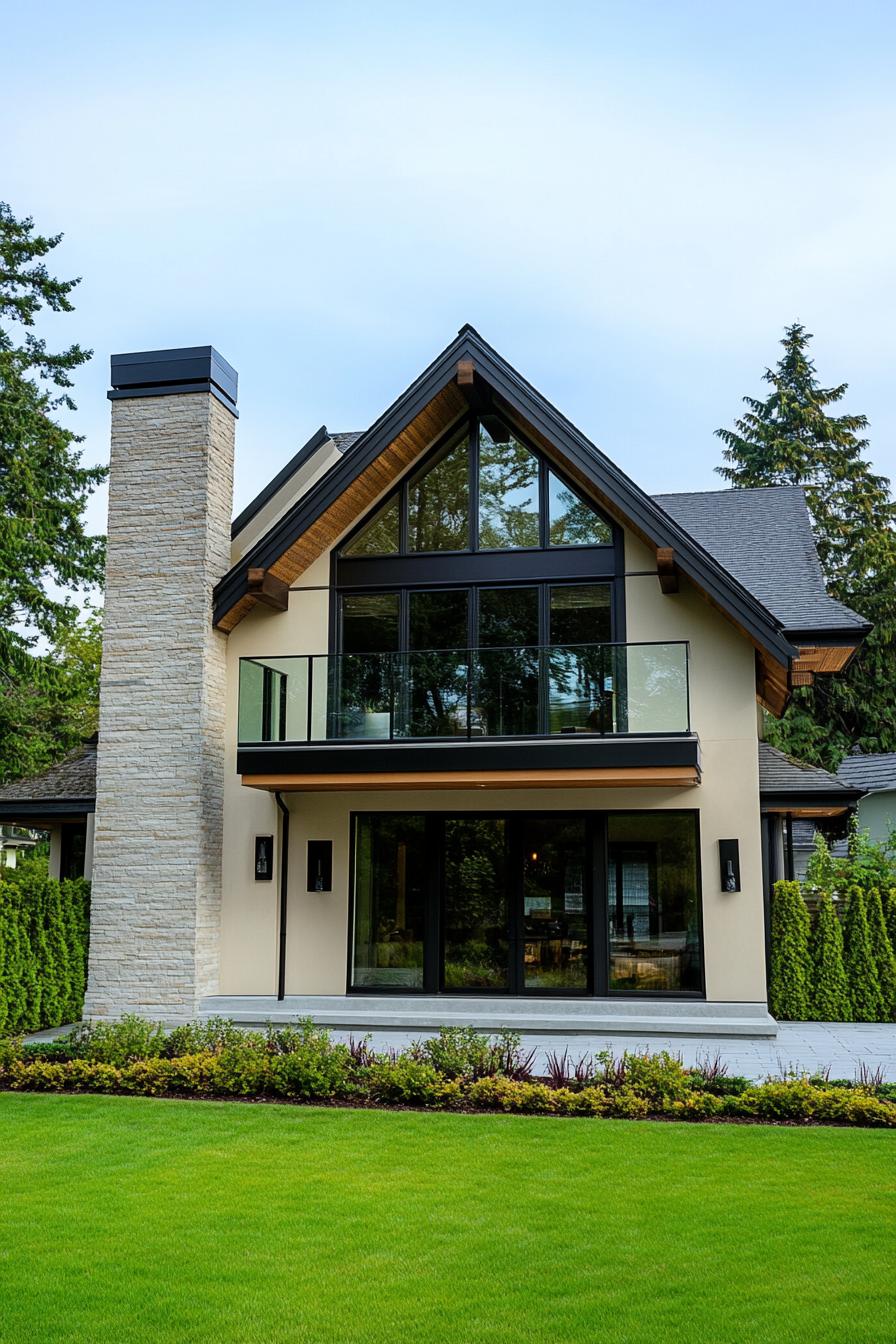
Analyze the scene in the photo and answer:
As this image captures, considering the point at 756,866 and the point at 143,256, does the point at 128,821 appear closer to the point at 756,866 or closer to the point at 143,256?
the point at 756,866

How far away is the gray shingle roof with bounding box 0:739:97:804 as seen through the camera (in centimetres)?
1591

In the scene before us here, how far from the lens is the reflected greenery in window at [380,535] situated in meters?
15.2

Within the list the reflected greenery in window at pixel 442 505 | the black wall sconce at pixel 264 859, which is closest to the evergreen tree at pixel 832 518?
the reflected greenery in window at pixel 442 505

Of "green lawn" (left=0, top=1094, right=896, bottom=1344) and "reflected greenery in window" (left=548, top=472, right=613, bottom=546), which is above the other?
"reflected greenery in window" (left=548, top=472, right=613, bottom=546)

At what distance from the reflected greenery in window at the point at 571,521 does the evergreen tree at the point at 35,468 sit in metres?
9.20

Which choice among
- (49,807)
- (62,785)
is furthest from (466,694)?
(62,785)

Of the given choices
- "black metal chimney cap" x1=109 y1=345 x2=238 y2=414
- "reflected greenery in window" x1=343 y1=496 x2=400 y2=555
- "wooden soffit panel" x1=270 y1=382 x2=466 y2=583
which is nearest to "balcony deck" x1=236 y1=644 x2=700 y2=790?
"wooden soffit panel" x1=270 y1=382 x2=466 y2=583

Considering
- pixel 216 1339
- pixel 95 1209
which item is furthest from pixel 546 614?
pixel 216 1339

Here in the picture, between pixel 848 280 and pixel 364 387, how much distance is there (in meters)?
13.3

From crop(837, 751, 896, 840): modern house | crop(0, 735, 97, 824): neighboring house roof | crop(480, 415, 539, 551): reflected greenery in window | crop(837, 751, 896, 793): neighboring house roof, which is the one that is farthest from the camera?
crop(837, 751, 896, 840): modern house

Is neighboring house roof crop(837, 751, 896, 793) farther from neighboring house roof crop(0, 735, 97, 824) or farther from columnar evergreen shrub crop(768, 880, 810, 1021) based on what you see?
neighboring house roof crop(0, 735, 97, 824)

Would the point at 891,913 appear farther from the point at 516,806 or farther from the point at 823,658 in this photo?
the point at 516,806

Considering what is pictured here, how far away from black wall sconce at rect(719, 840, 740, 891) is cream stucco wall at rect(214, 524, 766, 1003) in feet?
0.28

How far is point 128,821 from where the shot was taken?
1413 centimetres
